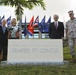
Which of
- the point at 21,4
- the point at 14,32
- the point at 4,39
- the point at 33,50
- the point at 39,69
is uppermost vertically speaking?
the point at 21,4

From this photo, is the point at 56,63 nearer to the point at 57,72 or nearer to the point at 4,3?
the point at 57,72

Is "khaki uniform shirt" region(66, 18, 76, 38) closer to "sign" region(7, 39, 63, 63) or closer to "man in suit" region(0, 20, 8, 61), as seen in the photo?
"sign" region(7, 39, 63, 63)

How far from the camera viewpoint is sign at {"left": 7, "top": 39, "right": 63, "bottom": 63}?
1107 cm

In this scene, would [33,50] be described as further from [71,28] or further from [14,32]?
[71,28]

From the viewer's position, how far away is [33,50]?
11.1 metres

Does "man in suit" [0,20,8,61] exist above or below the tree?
below

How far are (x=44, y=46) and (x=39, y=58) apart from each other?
1.56ft

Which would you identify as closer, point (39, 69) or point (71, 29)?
point (39, 69)

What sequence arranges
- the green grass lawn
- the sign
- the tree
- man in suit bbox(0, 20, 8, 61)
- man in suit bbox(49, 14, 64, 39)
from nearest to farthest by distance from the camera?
the green grass lawn < the sign < man in suit bbox(49, 14, 64, 39) < man in suit bbox(0, 20, 8, 61) < the tree

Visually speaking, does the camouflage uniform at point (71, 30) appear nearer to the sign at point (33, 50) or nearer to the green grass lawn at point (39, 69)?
the sign at point (33, 50)

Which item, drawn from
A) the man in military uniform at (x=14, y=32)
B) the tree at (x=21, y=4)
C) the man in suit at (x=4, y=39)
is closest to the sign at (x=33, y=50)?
the man in military uniform at (x=14, y=32)

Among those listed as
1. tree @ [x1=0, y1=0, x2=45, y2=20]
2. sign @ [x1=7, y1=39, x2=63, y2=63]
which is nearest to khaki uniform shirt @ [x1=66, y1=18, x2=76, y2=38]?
sign @ [x1=7, y1=39, x2=63, y2=63]

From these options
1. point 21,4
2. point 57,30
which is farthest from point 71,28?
point 21,4

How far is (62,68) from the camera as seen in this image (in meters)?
10.0
